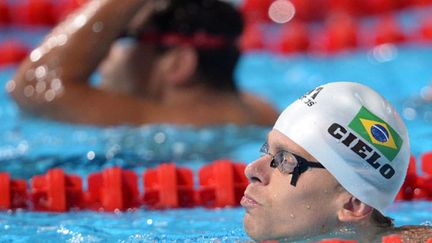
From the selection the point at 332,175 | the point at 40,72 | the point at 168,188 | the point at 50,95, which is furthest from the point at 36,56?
the point at 332,175

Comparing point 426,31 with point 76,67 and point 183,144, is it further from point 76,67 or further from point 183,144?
point 76,67

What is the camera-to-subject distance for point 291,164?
2.52 meters

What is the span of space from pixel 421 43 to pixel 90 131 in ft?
9.06

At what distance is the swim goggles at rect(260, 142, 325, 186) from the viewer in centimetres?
252

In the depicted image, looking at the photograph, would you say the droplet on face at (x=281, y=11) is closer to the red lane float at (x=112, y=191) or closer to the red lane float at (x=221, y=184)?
the red lane float at (x=221, y=184)

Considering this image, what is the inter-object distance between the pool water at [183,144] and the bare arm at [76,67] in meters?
0.14

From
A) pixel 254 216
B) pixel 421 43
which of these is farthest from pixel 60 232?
pixel 421 43

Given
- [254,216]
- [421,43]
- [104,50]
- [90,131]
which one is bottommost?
[254,216]

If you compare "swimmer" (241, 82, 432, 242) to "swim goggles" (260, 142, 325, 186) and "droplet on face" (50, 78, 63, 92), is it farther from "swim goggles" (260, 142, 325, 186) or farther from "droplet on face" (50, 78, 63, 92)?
"droplet on face" (50, 78, 63, 92)

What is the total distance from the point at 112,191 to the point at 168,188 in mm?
209

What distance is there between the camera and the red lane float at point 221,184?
349 cm

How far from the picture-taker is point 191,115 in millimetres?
4312

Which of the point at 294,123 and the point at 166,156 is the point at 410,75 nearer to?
the point at 166,156

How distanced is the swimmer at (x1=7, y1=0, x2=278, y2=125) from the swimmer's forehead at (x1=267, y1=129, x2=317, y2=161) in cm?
156
